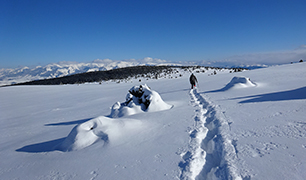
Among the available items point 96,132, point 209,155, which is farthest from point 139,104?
point 209,155

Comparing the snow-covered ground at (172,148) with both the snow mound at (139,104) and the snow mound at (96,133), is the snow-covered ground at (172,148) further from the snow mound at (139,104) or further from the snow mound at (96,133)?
the snow mound at (139,104)

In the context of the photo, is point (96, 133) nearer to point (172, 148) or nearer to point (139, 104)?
point (172, 148)

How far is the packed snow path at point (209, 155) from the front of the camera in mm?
2318

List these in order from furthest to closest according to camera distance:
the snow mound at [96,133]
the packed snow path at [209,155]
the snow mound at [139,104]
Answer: the snow mound at [139,104] → the snow mound at [96,133] → the packed snow path at [209,155]

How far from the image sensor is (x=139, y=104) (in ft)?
20.9

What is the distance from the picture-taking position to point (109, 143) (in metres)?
3.45

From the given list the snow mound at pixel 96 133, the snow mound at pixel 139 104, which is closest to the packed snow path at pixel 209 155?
the snow mound at pixel 96 133

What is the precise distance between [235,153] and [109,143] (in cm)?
253

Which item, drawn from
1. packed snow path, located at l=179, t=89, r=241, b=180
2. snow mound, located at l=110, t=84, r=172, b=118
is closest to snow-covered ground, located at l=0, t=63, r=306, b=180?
packed snow path, located at l=179, t=89, r=241, b=180

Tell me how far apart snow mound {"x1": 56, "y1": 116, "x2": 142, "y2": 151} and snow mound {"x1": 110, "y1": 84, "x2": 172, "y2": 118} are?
156 cm

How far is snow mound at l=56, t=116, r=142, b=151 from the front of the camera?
351cm

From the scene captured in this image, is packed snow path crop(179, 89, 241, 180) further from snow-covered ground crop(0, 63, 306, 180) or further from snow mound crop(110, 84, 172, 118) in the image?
snow mound crop(110, 84, 172, 118)

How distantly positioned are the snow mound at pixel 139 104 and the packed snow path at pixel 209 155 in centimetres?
224

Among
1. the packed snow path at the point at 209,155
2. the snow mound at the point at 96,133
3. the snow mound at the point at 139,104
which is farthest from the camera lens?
the snow mound at the point at 139,104
